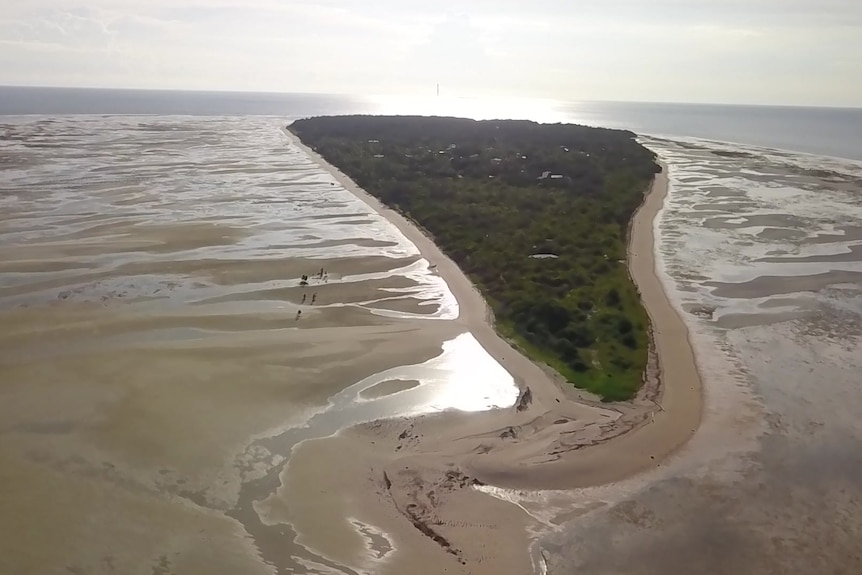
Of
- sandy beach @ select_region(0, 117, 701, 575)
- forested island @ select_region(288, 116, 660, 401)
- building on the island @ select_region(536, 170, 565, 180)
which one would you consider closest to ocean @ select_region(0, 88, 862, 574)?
sandy beach @ select_region(0, 117, 701, 575)

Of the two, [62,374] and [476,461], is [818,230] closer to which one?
[476,461]

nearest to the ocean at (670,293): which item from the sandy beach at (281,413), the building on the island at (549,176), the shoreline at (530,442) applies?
the sandy beach at (281,413)

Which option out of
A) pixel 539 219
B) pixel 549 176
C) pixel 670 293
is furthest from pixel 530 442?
pixel 549 176

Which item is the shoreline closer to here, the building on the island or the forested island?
the forested island

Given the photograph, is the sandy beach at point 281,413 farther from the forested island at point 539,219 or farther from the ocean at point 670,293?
the forested island at point 539,219

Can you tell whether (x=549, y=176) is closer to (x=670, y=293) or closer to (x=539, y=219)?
(x=539, y=219)

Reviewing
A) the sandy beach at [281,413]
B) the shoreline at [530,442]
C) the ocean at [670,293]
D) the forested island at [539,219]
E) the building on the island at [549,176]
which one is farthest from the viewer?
the building on the island at [549,176]
